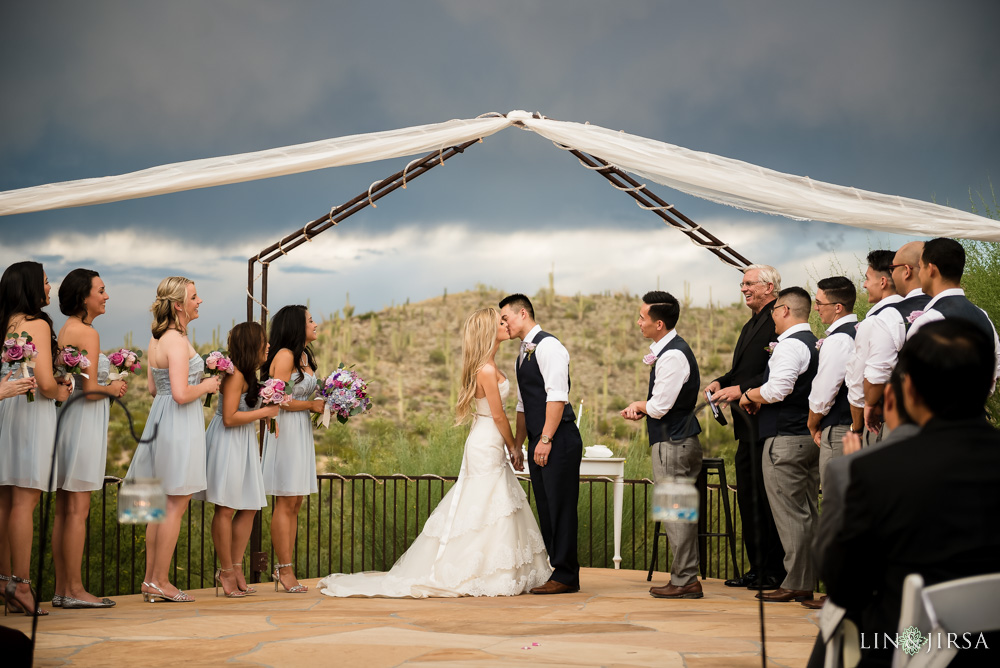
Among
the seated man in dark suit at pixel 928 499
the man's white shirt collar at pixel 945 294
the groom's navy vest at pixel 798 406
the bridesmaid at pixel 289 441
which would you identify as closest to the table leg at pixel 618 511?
the groom's navy vest at pixel 798 406

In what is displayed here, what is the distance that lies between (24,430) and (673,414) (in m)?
3.98

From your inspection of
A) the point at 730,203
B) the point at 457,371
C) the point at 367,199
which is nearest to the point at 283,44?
the point at 457,371

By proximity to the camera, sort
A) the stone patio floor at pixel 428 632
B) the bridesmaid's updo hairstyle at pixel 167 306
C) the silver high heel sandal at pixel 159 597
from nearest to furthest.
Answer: the stone patio floor at pixel 428 632, the bridesmaid's updo hairstyle at pixel 167 306, the silver high heel sandal at pixel 159 597

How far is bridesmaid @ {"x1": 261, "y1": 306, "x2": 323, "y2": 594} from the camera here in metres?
5.96

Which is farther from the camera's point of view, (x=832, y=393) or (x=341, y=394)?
(x=341, y=394)

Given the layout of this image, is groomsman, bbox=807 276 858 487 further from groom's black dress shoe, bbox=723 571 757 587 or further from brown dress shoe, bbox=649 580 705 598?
groom's black dress shoe, bbox=723 571 757 587

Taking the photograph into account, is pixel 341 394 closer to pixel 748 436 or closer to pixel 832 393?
pixel 748 436

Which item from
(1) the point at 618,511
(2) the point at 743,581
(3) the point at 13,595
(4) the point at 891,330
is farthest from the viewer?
(1) the point at 618,511

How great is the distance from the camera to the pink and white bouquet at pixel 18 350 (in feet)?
14.9

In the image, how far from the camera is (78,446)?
197 inches

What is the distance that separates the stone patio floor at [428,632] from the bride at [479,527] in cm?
17

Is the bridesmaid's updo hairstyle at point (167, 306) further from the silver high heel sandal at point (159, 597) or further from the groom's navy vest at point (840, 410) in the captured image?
the groom's navy vest at point (840, 410)

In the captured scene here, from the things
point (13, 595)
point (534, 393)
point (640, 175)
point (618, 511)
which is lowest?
point (13, 595)

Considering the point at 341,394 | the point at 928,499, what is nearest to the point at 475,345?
the point at 341,394
